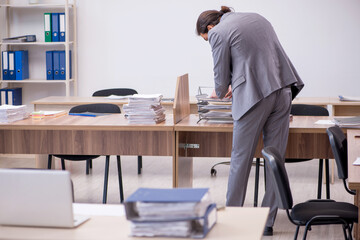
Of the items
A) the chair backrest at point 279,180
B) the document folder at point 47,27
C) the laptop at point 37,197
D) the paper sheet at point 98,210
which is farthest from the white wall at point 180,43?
the laptop at point 37,197

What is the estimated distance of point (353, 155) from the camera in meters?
2.98

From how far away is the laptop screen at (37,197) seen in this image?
1.79 metres

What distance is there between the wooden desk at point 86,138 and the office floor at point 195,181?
2.87 feet

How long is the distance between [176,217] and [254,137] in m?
2.00

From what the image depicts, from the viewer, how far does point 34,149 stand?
4.09 meters

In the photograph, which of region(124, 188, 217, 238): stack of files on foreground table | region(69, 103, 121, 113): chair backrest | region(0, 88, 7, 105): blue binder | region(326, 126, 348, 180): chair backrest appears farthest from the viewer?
region(0, 88, 7, 105): blue binder

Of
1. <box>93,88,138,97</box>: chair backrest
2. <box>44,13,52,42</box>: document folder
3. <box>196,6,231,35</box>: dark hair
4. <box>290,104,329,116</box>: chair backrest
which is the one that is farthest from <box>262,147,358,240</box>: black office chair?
<box>44,13,52,42</box>: document folder

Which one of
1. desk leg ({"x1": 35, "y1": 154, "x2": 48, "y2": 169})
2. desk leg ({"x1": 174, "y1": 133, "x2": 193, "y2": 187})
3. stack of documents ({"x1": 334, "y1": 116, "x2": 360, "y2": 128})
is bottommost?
desk leg ({"x1": 35, "y1": 154, "x2": 48, "y2": 169})

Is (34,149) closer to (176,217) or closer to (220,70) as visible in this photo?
(220,70)

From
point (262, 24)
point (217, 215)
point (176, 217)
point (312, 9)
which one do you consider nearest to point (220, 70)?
point (262, 24)

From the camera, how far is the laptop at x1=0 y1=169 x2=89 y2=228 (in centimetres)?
179

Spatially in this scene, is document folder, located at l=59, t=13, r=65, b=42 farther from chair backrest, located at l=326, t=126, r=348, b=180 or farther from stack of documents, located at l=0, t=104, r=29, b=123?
chair backrest, located at l=326, t=126, r=348, b=180

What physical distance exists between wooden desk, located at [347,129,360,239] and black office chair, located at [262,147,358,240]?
8cm

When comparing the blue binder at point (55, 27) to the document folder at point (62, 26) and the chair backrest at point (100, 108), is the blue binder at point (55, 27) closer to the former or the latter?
the document folder at point (62, 26)
